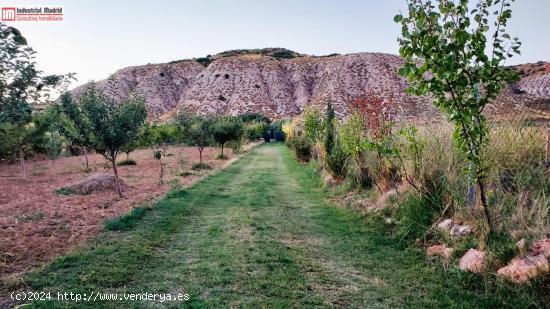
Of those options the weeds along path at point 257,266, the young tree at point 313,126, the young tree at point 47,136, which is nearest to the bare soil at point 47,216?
the weeds along path at point 257,266

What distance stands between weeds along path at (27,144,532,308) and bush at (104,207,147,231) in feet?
0.52

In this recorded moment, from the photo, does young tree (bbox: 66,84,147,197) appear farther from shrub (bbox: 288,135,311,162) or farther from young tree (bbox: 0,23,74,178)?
shrub (bbox: 288,135,311,162)

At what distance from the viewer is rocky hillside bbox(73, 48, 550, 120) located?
2584 inches

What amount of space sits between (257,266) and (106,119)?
7628mm

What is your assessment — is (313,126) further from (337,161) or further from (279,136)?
(279,136)

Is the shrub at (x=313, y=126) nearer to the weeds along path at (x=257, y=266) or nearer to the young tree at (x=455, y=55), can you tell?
the weeds along path at (x=257, y=266)

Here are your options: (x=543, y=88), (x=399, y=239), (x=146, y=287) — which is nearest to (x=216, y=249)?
(x=146, y=287)

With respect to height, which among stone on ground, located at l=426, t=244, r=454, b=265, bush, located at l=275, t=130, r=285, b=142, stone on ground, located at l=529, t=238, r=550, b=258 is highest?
stone on ground, located at l=529, t=238, r=550, b=258

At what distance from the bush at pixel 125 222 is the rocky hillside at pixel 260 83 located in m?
49.1

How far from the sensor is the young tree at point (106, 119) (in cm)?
1087

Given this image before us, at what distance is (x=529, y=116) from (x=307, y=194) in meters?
6.84

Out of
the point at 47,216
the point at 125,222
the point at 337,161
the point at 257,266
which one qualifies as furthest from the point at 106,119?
the point at 257,266

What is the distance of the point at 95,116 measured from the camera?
1089 centimetres

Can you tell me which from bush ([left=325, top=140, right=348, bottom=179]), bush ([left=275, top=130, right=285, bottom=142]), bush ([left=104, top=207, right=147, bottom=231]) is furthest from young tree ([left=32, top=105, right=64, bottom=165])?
bush ([left=275, top=130, right=285, bottom=142])
